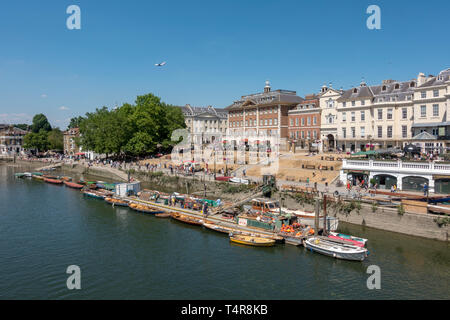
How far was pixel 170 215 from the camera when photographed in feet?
124

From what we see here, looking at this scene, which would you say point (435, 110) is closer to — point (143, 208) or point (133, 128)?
point (143, 208)

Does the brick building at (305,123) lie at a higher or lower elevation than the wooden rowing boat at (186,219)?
higher

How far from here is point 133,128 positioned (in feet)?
270

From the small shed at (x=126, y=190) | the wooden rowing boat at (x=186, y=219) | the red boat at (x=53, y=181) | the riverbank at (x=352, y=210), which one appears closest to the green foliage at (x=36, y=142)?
the red boat at (x=53, y=181)

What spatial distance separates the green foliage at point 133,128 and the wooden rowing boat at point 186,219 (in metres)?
44.3

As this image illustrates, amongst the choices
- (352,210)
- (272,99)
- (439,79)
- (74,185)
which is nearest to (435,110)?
(439,79)

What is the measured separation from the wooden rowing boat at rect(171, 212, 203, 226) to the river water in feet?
1.74

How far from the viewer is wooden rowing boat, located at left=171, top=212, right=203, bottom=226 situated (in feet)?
113

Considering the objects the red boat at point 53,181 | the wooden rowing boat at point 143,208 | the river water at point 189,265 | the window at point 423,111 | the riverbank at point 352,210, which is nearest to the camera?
the river water at point 189,265

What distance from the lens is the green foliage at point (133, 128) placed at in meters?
79.9

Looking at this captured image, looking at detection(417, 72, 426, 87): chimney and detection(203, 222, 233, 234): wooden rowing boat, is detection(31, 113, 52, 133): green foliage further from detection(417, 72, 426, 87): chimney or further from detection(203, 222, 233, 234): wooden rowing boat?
detection(417, 72, 426, 87): chimney

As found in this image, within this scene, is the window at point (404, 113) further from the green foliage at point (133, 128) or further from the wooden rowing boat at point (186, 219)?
the green foliage at point (133, 128)

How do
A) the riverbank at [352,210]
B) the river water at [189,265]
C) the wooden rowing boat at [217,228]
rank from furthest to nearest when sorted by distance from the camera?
the wooden rowing boat at [217,228]
the riverbank at [352,210]
the river water at [189,265]
